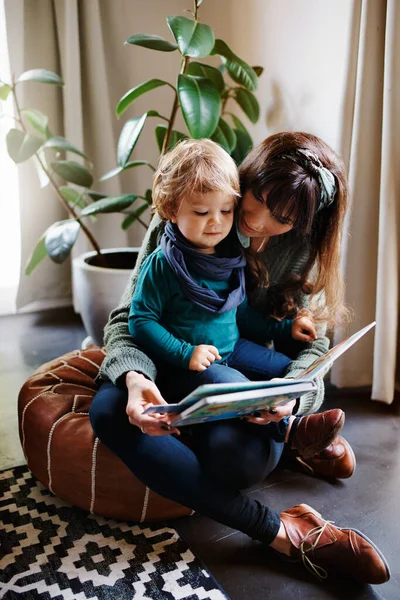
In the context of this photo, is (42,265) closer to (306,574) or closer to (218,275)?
(218,275)

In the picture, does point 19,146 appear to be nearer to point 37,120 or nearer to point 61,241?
point 37,120

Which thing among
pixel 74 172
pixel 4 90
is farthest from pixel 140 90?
pixel 4 90

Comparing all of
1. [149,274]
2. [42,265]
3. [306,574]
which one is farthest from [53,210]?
[306,574]

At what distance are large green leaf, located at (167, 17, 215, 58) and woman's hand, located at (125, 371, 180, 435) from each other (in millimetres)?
1040

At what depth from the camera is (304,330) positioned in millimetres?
1447

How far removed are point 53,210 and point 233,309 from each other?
1.58m

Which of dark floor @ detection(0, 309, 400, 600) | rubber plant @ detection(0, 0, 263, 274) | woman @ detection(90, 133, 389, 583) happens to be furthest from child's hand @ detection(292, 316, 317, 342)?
rubber plant @ detection(0, 0, 263, 274)

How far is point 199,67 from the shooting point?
6.81 feet

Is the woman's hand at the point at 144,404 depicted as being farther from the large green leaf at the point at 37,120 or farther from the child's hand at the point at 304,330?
the large green leaf at the point at 37,120

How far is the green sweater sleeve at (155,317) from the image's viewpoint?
1.22 meters

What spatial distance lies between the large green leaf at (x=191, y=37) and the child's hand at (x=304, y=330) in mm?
865

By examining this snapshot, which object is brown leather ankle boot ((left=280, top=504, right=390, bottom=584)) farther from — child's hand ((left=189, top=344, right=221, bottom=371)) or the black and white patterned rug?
child's hand ((left=189, top=344, right=221, bottom=371))

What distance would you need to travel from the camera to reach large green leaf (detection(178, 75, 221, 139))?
5.80 feet

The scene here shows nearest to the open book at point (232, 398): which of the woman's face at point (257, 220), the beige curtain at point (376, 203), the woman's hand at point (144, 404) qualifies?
the woman's hand at point (144, 404)
